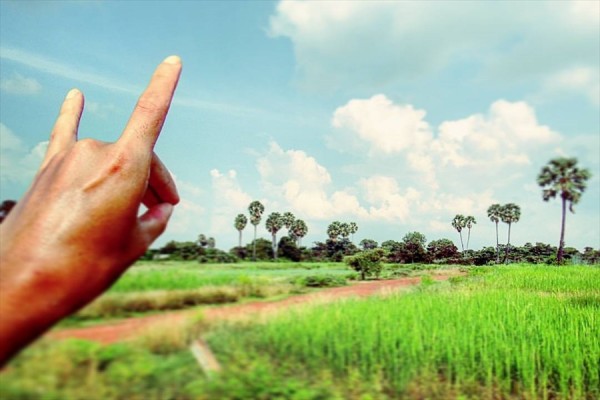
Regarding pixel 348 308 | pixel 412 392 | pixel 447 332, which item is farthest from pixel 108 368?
pixel 447 332

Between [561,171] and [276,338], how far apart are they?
7.37 m

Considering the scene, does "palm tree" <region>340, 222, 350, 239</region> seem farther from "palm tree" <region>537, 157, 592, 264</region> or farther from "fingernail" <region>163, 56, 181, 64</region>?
"palm tree" <region>537, 157, 592, 264</region>

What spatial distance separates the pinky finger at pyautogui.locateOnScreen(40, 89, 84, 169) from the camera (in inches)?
62.8

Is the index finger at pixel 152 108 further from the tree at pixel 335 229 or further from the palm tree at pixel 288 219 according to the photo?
the tree at pixel 335 229

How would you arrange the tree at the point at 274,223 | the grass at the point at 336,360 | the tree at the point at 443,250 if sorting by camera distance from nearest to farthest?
1. the grass at the point at 336,360
2. the tree at the point at 274,223
3. the tree at the point at 443,250

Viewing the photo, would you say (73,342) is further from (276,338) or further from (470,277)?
(470,277)

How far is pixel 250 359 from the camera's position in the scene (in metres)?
1.26

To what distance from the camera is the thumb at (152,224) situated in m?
1.31

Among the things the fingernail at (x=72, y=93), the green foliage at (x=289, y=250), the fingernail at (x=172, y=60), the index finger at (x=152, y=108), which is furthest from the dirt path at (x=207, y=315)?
Answer: the fingernail at (x=72, y=93)

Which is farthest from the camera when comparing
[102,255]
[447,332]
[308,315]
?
[447,332]

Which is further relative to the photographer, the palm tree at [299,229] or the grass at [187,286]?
the palm tree at [299,229]

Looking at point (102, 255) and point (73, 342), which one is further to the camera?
point (102, 255)

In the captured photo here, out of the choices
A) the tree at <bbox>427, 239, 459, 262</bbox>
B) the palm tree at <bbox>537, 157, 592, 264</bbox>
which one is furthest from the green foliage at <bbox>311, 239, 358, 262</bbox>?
the palm tree at <bbox>537, 157, 592, 264</bbox>

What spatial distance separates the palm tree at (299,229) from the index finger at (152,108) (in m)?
0.83
